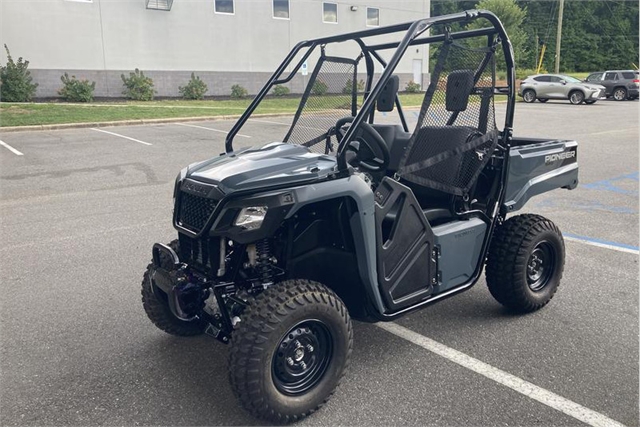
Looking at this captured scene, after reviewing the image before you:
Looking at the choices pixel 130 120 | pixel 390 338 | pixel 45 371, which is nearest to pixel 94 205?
pixel 45 371

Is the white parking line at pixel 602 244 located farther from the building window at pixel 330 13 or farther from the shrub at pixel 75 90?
the building window at pixel 330 13

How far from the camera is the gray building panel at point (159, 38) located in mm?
20875

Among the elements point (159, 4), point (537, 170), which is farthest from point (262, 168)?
point (159, 4)

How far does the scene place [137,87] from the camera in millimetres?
22688

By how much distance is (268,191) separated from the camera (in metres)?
2.67

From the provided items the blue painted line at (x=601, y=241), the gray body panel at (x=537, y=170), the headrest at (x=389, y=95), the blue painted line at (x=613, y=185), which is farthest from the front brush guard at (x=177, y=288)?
the blue painted line at (x=613, y=185)

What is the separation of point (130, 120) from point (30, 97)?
22.1 feet

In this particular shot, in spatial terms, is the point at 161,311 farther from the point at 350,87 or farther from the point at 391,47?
the point at 391,47

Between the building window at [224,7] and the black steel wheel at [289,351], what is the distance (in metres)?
24.3

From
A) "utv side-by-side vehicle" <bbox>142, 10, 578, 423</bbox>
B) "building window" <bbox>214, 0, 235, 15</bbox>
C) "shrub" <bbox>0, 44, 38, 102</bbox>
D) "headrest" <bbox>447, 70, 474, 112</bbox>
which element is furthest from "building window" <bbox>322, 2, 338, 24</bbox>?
"headrest" <bbox>447, 70, 474, 112</bbox>

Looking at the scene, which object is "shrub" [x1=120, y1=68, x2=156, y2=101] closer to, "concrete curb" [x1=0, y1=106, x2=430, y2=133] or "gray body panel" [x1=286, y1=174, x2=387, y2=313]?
"concrete curb" [x1=0, y1=106, x2=430, y2=133]

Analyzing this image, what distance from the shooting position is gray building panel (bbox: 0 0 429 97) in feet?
68.5

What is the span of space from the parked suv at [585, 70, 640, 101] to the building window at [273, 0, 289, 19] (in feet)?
59.2

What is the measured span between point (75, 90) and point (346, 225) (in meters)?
20.7
